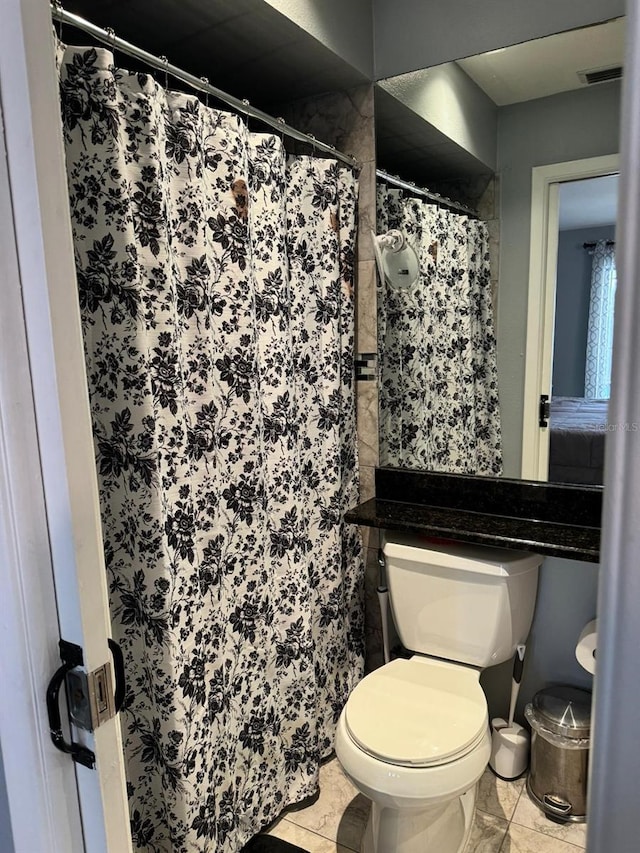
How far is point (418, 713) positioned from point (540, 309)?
127 cm

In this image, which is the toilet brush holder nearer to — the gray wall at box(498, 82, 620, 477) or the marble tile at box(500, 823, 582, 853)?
the marble tile at box(500, 823, 582, 853)

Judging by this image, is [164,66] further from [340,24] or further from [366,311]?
[366,311]

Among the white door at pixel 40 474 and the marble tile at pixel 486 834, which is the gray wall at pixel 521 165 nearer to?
the marble tile at pixel 486 834

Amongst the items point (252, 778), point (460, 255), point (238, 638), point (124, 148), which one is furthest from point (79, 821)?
point (460, 255)

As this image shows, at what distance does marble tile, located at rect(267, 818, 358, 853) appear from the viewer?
1680 millimetres

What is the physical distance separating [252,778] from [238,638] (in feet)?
1.50

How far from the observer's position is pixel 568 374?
5.85 feet

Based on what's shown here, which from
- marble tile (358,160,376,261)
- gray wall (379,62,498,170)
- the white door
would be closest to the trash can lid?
the white door

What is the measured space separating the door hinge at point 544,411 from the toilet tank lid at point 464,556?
16.6 inches

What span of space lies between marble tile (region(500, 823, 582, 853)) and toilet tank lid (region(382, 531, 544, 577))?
764 mm

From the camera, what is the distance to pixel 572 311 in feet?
5.65

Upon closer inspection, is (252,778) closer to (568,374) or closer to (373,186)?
(568,374)

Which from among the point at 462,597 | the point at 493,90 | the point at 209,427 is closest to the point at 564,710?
the point at 462,597

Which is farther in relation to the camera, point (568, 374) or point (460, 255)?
point (460, 255)
